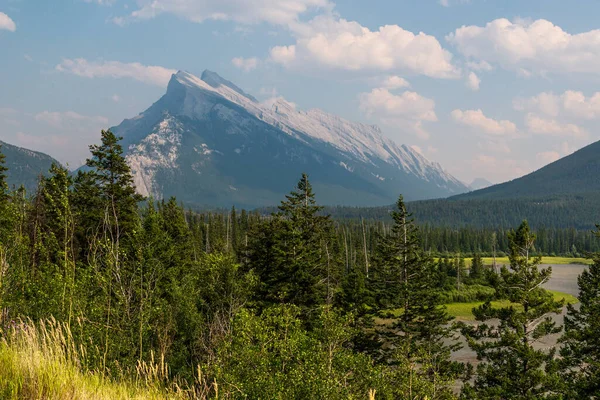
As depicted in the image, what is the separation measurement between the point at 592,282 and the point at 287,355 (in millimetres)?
30078

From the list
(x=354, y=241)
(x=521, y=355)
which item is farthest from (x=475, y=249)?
(x=521, y=355)

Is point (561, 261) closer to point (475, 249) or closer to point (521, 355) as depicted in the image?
point (475, 249)

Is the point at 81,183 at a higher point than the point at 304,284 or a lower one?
higher

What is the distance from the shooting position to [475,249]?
176500 millimetres

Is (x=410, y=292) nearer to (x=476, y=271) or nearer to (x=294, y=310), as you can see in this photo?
(x=294, y=310)

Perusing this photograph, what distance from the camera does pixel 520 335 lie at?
2531cm

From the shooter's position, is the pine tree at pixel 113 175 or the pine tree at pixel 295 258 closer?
the pine tree at pixel 295 258

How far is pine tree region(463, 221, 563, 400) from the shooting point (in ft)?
82.1

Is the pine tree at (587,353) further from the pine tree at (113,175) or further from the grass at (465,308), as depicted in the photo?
the grass at (465,308)

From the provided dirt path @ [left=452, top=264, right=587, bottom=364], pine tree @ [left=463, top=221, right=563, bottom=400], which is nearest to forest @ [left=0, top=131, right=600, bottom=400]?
pine tree @ [left=463, top=221, right=563, bottom=400]

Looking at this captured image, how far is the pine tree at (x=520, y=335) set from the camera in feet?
82.1

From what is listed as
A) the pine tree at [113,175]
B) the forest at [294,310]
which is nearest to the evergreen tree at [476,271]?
the forest at [294,310]

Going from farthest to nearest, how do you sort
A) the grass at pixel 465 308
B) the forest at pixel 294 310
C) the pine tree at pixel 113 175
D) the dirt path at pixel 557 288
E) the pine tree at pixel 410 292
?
the grass at pixel 465 308
the dirt path at pixel 557 288
the pine tree at pixel 113 175
the pine tree at pixel 410 292
the forest at pixel 294 310

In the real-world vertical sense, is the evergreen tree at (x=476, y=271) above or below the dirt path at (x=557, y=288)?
above
